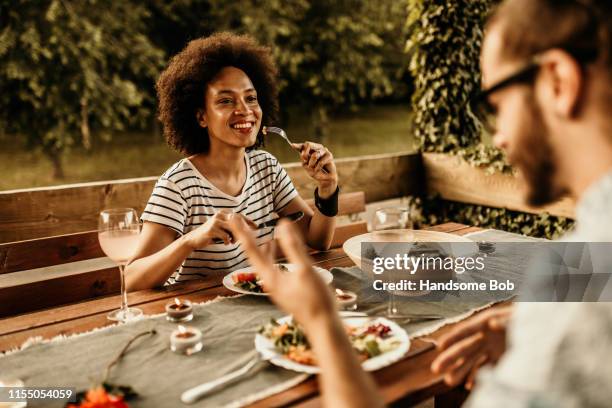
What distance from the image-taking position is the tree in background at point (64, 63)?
7.10 meters

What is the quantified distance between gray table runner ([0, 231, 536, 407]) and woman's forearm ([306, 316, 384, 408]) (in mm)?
341

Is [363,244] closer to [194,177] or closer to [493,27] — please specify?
[194,177]

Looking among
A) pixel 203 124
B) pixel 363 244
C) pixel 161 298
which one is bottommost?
pixel 161 298

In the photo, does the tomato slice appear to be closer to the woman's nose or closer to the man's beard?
the woman's nose

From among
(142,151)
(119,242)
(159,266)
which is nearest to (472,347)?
(119,242)

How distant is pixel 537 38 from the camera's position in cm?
86

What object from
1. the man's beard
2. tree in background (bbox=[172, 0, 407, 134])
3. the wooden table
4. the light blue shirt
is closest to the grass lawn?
tree in background (bbox=[172, 0, 407, 134])

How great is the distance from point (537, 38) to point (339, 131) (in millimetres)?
18141

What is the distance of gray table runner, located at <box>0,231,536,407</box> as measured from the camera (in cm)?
119

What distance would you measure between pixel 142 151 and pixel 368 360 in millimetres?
13647

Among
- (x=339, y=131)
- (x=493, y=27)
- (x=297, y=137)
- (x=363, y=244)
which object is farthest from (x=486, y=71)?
(x=339, y=131)

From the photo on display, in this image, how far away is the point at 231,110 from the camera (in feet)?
7.92

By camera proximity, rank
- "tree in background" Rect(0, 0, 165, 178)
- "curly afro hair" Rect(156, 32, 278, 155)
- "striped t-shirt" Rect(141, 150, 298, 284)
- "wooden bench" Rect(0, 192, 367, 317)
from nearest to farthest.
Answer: "wooden bench" Rect(0, 192, 367, 317) < "striped t-shirt" Rect(141, 150, 298, 284) < "curly afro hair" Rect(156, 32, 278, 155) < "tree in background" Rect(0, 0, 165, 178)

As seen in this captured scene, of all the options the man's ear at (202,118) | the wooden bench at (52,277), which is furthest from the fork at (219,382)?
the man's ear at (202,118)
